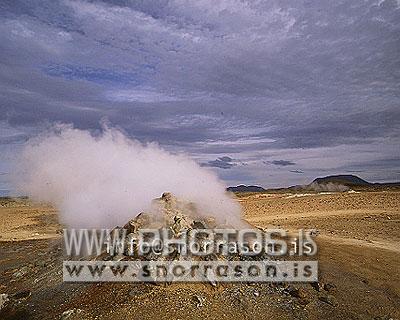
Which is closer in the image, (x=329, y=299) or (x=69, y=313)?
(x=69, y=313)

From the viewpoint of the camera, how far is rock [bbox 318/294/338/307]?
6.45 m

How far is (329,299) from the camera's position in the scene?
6535mm

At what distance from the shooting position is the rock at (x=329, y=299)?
6449 mm

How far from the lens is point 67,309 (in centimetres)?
617

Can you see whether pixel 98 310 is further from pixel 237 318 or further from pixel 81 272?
pixel 237 318

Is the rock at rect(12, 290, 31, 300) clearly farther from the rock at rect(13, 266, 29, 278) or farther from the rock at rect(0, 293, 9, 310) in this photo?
the rock at rect(13, 266, 29, 278)

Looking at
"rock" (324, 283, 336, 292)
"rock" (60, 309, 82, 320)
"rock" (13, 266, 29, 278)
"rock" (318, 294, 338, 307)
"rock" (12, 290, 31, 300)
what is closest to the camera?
"rock" (60, 309, 82, 320)

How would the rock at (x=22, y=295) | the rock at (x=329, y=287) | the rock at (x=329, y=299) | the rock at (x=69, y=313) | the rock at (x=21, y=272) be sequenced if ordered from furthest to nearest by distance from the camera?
the rock at (x=21, y=272) → the rock at (x=22, y=295) → the rock at (x=329, y=287) → the rock at (x=329, y=299) → the rock at (x=69, y=313)

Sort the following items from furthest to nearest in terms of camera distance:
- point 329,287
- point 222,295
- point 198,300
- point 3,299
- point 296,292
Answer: point 3,299, point 329,287, point 296,292, point 222,295, point 198,300

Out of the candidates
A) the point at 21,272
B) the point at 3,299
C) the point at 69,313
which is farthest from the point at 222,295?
the point at 21,272

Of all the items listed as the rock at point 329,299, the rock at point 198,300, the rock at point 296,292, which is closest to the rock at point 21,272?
the rock at point 198,300

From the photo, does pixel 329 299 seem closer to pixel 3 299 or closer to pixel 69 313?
pixel 69 313

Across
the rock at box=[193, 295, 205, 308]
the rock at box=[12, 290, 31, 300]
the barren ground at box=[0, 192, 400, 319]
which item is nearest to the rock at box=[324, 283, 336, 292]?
the barren ground at box=[0, 192, 400, 319]

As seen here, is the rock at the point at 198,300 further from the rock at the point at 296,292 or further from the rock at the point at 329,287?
the rock at the point at 329,287
